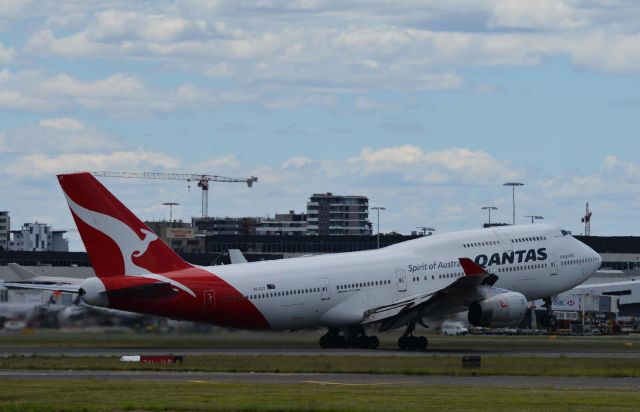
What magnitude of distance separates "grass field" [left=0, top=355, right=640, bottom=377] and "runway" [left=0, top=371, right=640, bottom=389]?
1.91m

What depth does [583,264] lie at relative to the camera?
8294cm

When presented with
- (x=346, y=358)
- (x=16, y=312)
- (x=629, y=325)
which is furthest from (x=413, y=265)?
(x=629, y=325)

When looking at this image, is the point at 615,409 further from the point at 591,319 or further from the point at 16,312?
the point at 591,319

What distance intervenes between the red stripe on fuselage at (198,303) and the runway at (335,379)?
12956 millimetres

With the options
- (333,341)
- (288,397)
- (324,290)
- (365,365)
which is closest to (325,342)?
(333,341)

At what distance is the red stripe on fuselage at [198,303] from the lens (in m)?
67.3

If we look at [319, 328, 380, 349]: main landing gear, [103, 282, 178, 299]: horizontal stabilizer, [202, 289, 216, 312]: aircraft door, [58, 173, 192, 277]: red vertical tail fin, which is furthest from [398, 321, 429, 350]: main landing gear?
[58, 173, 192, 277]: red vertical tail fin

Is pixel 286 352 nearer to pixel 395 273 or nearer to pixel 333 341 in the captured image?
pixel 333 341

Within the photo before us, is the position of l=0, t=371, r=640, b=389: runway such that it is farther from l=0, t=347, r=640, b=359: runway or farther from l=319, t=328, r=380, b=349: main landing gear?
l=319, t=328, r=380, b=349: main landing gear

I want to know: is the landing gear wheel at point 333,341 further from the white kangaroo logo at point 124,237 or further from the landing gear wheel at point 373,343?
the white kangaroo logo at point 124,237

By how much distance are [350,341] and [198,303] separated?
33.1ft

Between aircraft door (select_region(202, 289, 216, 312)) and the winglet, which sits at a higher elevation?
the winglet

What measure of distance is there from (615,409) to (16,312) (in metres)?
46.0

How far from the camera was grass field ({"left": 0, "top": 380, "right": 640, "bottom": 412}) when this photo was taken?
3919 centimetres
